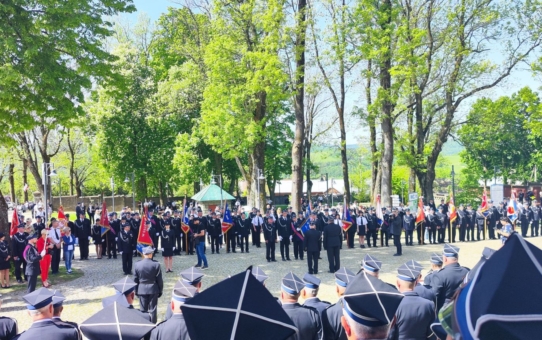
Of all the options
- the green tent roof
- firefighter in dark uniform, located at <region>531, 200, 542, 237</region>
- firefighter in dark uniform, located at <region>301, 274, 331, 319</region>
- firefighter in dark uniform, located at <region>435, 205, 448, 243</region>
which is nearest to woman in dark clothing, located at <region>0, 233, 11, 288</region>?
firefighter in dark uniform, located at <region>301, 274, 331, 319</region>

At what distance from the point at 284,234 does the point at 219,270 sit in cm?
340

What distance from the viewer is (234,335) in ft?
8.95

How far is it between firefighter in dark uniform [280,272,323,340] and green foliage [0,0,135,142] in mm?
11272

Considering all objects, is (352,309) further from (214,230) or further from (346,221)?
(346,221)

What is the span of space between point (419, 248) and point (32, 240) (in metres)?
15.6

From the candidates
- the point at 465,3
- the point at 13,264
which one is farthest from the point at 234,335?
the point at 465,3

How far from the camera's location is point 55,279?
49.4 ft

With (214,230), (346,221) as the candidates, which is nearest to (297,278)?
(214,230)

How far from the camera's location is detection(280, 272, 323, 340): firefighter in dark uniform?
18.1 ft

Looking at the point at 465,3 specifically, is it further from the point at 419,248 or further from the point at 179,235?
the point at 179,235

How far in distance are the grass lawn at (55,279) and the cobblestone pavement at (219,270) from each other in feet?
0.94

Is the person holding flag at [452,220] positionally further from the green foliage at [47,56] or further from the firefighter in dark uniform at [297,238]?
the green foliage at [47,56]

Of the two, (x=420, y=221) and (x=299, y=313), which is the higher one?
(x=299, y=313)

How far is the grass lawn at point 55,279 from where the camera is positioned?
13.8 metres
